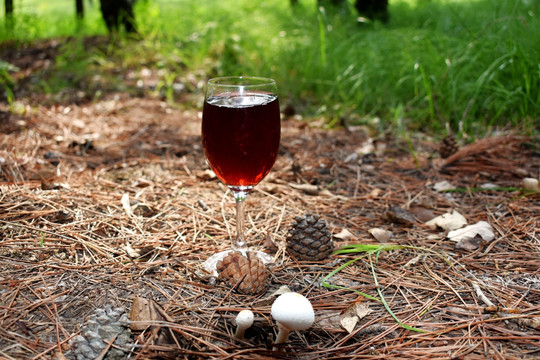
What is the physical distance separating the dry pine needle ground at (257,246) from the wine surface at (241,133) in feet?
1.44

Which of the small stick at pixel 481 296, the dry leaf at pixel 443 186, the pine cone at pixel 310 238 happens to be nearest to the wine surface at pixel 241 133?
the pine cone at pixel 310 238

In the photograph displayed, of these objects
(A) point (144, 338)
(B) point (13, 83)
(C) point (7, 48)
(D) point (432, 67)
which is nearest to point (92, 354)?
(A) point (144, 338)

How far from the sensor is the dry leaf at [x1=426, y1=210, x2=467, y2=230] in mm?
2069

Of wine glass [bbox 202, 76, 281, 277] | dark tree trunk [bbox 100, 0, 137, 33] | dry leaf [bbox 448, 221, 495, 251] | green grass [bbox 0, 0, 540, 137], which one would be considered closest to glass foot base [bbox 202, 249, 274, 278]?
wine glass [bbox 202, 76, 281, 277]

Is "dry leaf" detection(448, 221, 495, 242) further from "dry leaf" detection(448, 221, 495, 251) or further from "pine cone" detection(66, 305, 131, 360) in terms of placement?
"pine cone" detection(66, 305, 131, 360)

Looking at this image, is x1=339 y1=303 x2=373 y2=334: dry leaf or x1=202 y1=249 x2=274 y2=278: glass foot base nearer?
x1=339 y1=303 x2=373 y2=334: dry leaf

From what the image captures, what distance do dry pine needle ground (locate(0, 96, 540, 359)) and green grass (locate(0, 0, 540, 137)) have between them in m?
0.52

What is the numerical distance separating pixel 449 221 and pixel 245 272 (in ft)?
3.63

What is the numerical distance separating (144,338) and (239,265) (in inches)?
16.7

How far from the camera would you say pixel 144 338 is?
1312mm

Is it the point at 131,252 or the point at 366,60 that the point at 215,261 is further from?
the point at 366,60

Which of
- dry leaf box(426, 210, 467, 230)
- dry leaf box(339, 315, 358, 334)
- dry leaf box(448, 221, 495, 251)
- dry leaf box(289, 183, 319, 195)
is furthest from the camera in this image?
dry leaf box(289, 183, 319, 195)

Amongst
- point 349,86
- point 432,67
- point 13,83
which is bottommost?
point 13,83

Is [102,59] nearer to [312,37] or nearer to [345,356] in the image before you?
[312,37]
